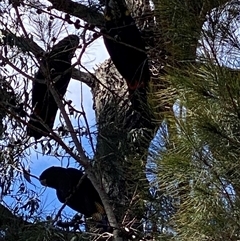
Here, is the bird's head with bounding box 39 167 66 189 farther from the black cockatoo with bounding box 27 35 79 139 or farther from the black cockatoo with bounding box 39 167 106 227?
the black cockatoo with bounding box 27 35 79 139

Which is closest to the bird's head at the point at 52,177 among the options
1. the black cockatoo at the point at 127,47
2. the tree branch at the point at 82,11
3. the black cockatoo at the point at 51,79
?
the black cockatoo at the point at 51,79

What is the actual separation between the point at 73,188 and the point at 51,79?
0.42 m

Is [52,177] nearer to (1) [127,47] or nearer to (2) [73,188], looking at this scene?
(2) [73,188]

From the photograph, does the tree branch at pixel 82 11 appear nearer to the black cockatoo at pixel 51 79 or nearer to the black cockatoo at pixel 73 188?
the black cockatoo at pixel 51 79

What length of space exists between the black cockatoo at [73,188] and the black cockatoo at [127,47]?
1.04 feet

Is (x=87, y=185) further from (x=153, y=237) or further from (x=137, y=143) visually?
(x=153, y=237)

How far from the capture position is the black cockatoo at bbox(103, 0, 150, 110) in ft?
8.28

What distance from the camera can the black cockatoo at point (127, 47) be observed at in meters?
2.52

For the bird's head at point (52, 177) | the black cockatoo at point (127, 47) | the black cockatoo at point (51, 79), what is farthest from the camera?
the bird's head at point (52, 177)

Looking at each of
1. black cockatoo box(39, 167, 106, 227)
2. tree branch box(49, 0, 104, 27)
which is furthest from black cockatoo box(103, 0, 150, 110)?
black cockatoo box(39, 167, 106, 227)

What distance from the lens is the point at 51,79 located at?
2.38 metres

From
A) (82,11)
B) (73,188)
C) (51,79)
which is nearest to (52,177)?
(73,188)

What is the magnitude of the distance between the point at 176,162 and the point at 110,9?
928 millimetres

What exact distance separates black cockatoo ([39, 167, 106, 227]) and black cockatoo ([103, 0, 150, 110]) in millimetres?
318
